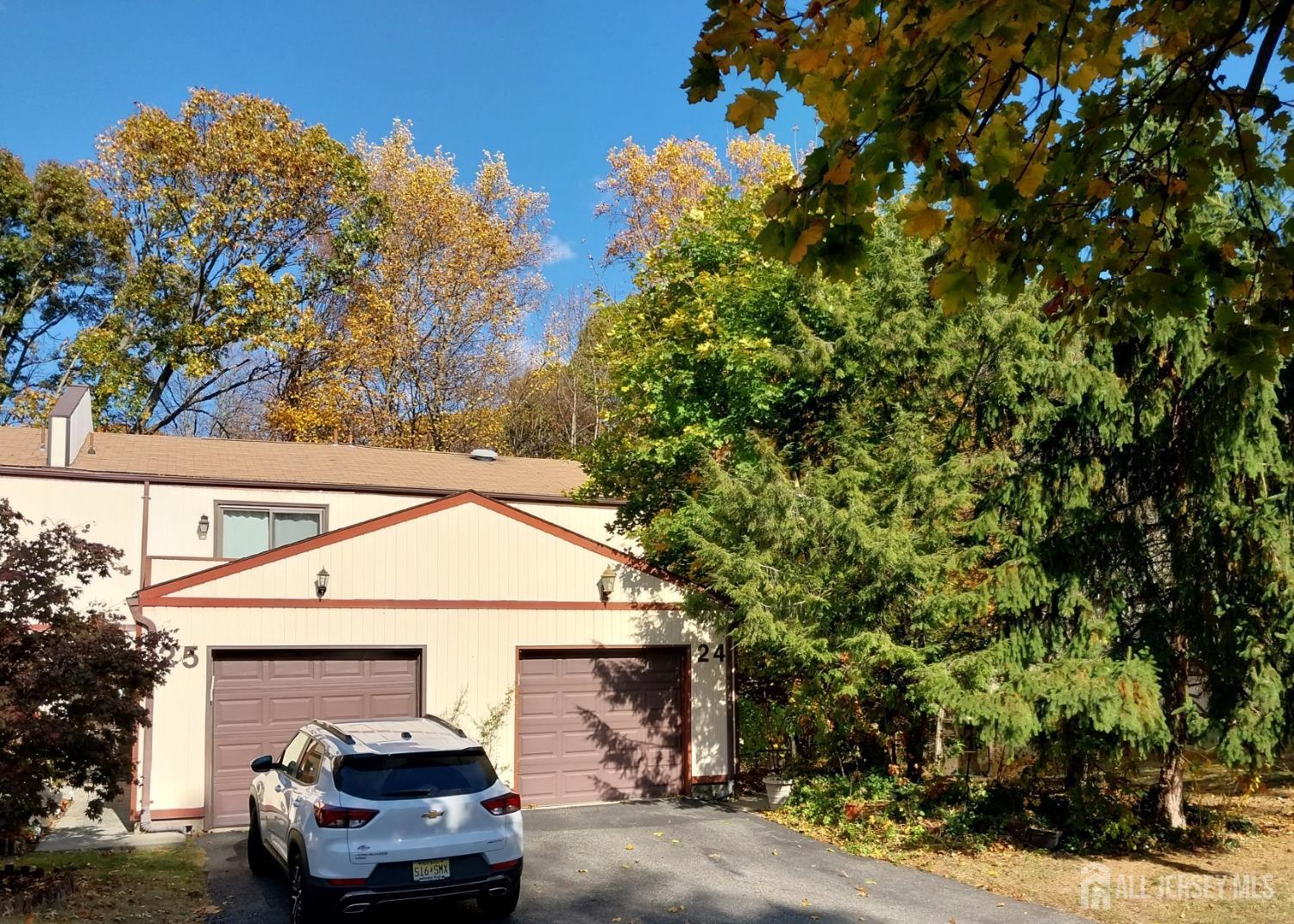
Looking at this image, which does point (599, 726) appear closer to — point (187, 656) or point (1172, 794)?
point (187, 656)

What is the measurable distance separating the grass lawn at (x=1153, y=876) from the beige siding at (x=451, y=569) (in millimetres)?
4814


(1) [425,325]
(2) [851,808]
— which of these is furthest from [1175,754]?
(1) [425,325]

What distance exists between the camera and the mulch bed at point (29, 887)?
893 cm

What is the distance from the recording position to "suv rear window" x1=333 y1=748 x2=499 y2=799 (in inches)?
326

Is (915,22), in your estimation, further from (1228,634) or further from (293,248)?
(293,248)

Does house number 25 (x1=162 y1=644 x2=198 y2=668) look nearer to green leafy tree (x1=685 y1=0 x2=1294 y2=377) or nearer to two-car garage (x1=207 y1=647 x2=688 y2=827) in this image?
two-car garage (x1=207 y1=647 x2=688 y2=827)

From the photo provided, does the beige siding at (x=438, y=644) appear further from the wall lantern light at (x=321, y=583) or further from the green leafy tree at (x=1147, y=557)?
the green leafy tree at (x=1147, y=557)

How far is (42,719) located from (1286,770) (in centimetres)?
1826

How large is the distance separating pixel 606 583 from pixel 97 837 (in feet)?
24.4

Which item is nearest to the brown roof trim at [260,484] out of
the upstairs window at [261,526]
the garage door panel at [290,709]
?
the upstairs window at [261,526]

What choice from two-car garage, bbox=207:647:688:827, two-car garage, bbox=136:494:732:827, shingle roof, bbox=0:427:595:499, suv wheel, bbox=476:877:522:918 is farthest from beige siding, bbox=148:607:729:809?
shingle roof, bbox=0:427:595:499

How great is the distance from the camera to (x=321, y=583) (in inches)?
554

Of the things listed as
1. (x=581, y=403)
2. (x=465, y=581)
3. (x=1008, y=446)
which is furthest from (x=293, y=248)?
(x=1008, y=446)

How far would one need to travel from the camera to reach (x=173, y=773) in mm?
13023
